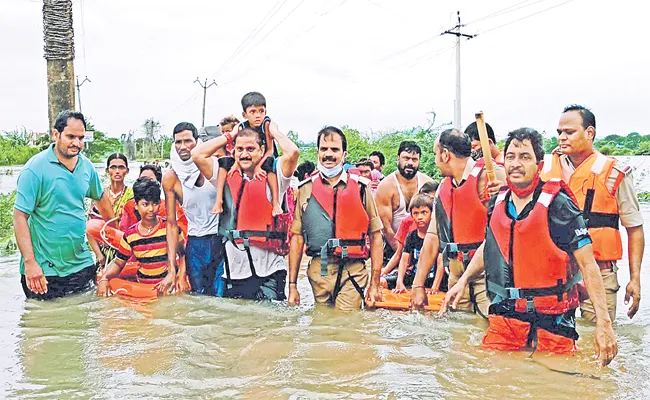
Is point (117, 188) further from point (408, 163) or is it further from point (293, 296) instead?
point (408, 163)

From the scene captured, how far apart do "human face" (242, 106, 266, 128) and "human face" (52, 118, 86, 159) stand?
4.83 feet

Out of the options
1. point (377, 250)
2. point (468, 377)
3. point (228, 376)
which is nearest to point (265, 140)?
point (377, 250)

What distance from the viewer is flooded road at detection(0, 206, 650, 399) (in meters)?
3.95

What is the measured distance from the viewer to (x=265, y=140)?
5891 mm

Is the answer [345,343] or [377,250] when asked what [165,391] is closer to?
[345,343]

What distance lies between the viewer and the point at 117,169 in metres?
7.18

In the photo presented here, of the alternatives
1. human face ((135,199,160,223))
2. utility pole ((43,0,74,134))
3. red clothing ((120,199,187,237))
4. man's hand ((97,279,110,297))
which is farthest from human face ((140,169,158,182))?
utility pole ((43,0,74,134))

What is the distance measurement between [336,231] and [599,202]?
6.88 feet

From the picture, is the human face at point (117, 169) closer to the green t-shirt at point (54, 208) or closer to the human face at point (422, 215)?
the green t-shirt at point (54, 208)

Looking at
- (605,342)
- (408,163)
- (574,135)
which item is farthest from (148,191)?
(605,342)

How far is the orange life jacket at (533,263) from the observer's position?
391cm

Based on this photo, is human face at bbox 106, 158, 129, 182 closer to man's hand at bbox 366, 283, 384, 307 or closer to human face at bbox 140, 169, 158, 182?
human face at bbox 140, 169, 158, 182

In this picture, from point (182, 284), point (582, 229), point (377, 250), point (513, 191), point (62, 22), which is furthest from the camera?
point (62, 22)

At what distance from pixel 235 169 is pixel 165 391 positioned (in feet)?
7.72
